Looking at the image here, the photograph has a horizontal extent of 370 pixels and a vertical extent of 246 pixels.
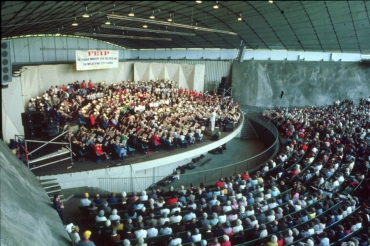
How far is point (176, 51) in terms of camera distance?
40.8 m

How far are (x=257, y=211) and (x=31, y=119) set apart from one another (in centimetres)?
1035

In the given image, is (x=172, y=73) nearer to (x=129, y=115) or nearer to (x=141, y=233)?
(x=129, y=115)

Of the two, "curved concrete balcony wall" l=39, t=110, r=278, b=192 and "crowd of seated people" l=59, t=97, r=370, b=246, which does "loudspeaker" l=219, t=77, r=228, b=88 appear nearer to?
"curved concrete balcony wall" l=39, t=110, r=278, b=192

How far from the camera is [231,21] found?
81.1 ft

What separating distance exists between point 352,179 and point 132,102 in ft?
47.3

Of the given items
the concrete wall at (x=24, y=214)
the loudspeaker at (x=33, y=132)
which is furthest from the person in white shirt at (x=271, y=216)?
the loudspeaker at (x=33, y=132)

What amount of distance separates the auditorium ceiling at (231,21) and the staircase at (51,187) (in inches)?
269

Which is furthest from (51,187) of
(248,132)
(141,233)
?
(248,132)

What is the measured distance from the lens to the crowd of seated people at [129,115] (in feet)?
53.1

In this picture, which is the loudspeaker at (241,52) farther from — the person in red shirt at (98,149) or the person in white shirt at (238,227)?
the person in white shirt at (238,227)

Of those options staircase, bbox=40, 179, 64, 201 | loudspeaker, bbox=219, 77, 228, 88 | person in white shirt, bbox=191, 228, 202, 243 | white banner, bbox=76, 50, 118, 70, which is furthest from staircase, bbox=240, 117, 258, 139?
person in white shirt, bbox=191, 228, 202, 243

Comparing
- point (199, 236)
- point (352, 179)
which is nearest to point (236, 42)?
point (352, 179)

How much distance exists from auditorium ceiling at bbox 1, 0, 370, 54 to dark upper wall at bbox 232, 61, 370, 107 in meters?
1.91

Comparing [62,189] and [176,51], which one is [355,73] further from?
[62,189]
